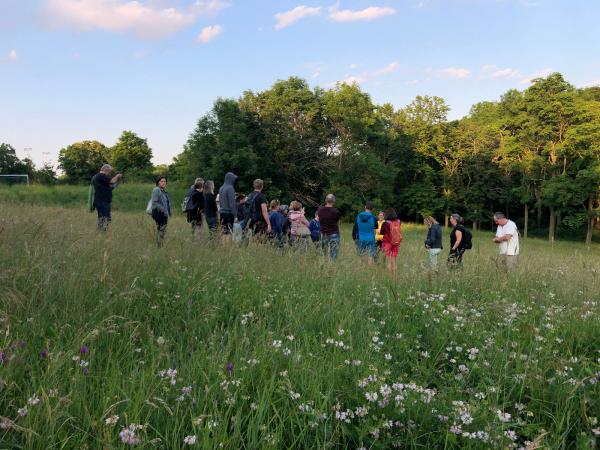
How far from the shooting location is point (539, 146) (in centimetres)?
4462

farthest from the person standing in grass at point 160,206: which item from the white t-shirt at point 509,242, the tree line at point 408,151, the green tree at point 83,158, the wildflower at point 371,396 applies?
the green tree at point 83,158

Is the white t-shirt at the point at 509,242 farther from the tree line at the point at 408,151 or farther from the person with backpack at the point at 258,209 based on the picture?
the tree line at the point at 408,151

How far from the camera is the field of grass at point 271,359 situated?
6.73 feet

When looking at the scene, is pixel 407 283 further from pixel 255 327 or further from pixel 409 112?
pixel 409 112

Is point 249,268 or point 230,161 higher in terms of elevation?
point 230,161

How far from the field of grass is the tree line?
110 feet

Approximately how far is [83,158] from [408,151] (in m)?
62.6

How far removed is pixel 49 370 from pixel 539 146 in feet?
166

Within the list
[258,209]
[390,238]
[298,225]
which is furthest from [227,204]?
[390,238]

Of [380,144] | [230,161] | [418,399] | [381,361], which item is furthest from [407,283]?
[380,144]

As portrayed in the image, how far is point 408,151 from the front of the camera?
5584 centimetres

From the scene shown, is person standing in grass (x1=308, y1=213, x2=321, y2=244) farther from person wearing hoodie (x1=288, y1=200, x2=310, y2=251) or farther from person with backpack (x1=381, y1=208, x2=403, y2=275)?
person with backpack (x1=381, y1=208, x2=403, y2=275)

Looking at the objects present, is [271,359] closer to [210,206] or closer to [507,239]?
[210,206]

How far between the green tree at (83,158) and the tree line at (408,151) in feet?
135
